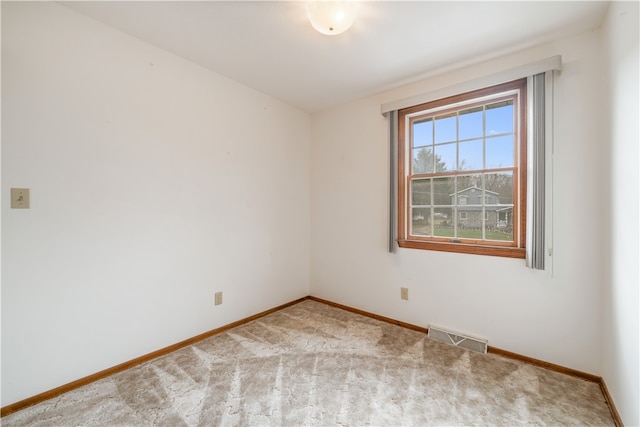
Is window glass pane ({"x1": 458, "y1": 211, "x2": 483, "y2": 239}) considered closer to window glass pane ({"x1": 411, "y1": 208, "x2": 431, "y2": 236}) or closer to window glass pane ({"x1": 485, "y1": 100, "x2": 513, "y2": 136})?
window glass pane ({"x1": 411, "y1": 208, "x2": 431, "y2": 236})

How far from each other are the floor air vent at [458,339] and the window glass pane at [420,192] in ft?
3.98

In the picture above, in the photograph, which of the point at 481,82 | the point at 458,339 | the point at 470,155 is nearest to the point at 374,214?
the point at 470,155

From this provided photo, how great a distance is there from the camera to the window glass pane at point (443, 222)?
255cm

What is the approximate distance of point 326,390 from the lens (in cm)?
176

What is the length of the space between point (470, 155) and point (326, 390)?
7.45ft

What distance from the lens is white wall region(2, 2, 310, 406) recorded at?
5.24 ft

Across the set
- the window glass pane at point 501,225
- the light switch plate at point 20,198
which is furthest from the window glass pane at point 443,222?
the light switch plate at point 20,198

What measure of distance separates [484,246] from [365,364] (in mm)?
1401

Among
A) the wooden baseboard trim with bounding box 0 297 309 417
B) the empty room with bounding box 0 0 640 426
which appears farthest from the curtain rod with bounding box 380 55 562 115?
the wooden baseboard trim with bounding box 0 297 309 417

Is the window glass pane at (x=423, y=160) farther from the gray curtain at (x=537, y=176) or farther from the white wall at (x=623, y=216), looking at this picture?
the white wall at (x=623, y=216)

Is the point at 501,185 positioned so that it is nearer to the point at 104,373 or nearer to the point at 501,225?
the point at 501,225

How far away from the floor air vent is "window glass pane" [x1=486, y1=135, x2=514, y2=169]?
4.96 ft

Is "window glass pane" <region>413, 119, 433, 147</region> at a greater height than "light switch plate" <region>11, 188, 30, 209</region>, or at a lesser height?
greater

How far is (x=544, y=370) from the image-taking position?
1.98 m
